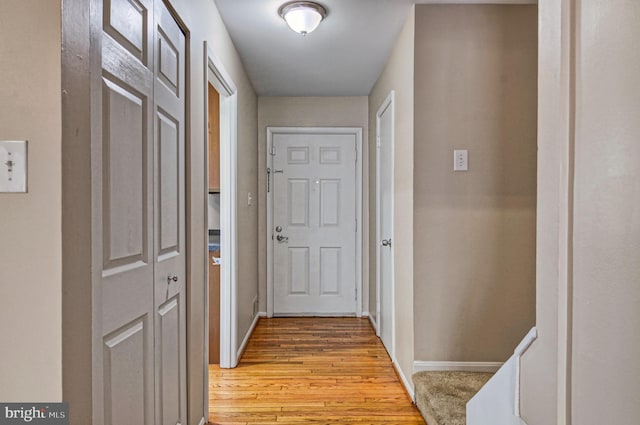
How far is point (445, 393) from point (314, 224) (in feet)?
8.56

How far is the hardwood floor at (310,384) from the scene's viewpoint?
2416 mm

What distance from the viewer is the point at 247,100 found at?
381 centimetres

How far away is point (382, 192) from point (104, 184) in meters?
2.81

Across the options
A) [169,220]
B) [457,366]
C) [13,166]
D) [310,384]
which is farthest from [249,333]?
[13,166]

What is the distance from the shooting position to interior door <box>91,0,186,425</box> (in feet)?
3.88

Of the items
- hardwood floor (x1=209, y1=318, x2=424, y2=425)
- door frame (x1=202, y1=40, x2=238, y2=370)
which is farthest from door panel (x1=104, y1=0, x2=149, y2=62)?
hardwood floor (x1=209, y1=318, x2=424, y2=425)

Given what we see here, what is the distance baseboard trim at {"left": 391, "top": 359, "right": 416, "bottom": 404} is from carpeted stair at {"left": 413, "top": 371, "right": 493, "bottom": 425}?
0.10 meters

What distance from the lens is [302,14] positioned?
2.51m

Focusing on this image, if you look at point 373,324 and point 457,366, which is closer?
point 457,366

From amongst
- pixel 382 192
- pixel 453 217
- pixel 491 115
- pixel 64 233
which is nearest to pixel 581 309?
pixel 64 233

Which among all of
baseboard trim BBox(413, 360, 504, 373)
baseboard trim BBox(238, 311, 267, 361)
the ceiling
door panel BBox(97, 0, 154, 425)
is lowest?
baseboard trim BBox(238, 311, 267, 361)

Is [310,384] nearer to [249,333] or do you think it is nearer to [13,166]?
[249,333]

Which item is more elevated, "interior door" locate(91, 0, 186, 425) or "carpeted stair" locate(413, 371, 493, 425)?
"interior door" locate(91, 0, 186, 425)

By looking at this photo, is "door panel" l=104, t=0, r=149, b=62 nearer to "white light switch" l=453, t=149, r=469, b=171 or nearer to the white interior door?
"white light switch" l=453, t=149, r=469, b=171
